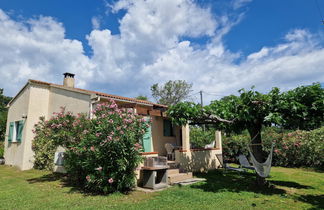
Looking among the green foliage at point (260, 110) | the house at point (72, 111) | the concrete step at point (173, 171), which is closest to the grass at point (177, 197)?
the concrete step at point (173, 171)

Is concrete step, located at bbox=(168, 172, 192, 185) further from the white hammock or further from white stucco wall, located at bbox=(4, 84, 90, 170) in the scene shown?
white stucco wall, located at bbox=(4, 84, 90, 170)

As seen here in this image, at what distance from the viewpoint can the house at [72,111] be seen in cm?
1150

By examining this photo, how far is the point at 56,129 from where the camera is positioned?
905cm

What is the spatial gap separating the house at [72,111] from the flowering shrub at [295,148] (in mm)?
4585

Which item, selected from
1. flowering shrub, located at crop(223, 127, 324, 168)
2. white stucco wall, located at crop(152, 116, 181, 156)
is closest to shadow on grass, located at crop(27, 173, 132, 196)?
white stucco wall, located at crop(152, 116, 181, 156)

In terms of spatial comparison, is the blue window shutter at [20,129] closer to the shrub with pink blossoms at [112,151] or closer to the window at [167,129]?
the shrub with pink blossoms at [112,151]

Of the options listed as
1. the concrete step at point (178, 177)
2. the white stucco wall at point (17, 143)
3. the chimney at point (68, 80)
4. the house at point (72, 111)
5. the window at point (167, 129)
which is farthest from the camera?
Result: the chimney at point (68, 80)

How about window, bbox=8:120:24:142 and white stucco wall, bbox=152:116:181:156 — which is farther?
window, bbox=8:120:24:142

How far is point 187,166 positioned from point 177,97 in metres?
32.4

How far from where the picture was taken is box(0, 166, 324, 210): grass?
616 cm

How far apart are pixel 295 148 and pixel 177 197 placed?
12675 millimetres

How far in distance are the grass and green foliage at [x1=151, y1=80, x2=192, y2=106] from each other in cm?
3412

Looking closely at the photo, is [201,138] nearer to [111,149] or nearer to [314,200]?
[314,200]

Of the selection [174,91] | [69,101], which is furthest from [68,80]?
[174,91]
